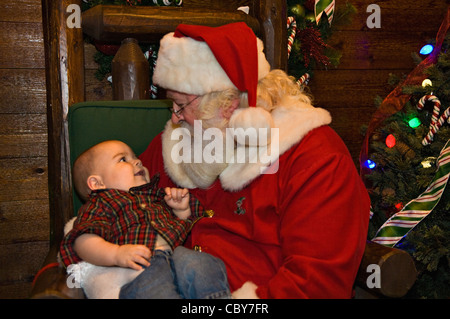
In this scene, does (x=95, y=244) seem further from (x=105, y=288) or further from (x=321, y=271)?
(x=321, y=271)

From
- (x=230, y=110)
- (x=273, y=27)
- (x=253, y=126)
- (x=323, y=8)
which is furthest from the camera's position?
(x=323, y=8)

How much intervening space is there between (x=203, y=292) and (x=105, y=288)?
296mm

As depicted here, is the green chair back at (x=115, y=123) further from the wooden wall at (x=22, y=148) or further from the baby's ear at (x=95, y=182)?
the wooden wall at (x=22, y=148)

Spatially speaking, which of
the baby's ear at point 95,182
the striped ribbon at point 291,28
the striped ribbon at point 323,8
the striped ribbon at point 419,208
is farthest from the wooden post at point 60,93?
the striped ribbon at point 419,208

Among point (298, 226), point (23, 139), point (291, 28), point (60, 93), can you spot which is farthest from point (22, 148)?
point (298, 226)

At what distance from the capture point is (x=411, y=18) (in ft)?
10.3

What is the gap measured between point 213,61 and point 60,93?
0.89 m

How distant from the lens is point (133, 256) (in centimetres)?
127

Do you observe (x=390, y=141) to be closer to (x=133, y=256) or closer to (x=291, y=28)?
(x=291, y=28)

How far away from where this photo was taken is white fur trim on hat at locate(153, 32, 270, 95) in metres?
1.46

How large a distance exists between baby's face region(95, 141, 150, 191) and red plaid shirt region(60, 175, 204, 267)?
42 millimetres

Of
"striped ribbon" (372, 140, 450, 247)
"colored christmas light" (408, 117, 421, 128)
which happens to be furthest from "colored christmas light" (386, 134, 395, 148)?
"striped ribbon" (372, 140, 450, 247)

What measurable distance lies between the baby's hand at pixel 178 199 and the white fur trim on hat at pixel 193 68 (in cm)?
34

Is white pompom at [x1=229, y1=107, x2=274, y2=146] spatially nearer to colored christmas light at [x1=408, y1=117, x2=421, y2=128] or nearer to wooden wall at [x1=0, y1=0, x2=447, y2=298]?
colored christmas light at [x1=408, y1=117, x2=421, y2=128]
